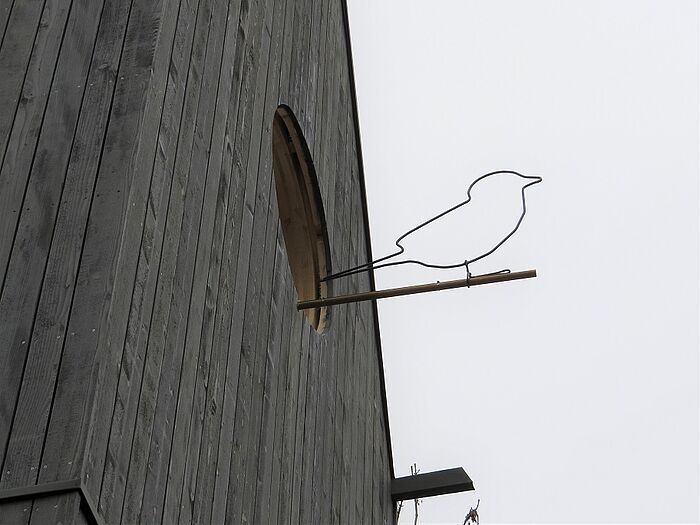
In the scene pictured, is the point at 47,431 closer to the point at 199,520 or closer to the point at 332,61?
the point at 199,520

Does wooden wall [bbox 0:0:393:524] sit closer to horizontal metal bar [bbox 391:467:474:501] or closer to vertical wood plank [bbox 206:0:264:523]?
vertical wood plank [bbox 206:0:264:523]

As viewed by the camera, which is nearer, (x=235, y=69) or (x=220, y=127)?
(x=220, y=127)

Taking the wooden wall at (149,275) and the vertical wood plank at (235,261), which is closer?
the wooden wall at (149,275)

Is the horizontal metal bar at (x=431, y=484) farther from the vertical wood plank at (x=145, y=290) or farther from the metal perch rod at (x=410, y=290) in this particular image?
the vertical wood plank at (x=145, y=290)

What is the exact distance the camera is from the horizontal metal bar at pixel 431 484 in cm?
685

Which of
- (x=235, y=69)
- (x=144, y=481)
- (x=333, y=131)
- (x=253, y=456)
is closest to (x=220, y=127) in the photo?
(x=235, y=69)

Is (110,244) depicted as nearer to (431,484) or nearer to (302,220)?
(302,220)

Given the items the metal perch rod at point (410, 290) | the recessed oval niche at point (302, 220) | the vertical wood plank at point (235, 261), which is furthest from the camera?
the recessed oval niche at point (302, 220)

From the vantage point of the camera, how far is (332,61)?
20.7ft

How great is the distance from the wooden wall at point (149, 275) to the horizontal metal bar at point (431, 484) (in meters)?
1.83

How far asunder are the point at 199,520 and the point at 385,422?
3694mm

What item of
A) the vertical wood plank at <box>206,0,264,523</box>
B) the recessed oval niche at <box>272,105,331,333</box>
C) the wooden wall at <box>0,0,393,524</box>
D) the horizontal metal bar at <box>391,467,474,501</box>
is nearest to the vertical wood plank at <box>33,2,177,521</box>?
the wooden wall at <box>0,0,393,524</box>

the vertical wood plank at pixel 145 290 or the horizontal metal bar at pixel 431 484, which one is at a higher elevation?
the horizontal metal bar at pixel 431 484

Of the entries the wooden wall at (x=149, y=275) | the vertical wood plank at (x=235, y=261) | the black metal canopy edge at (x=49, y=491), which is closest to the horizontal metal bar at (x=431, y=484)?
the wooden wall at (x=149, y=275)
